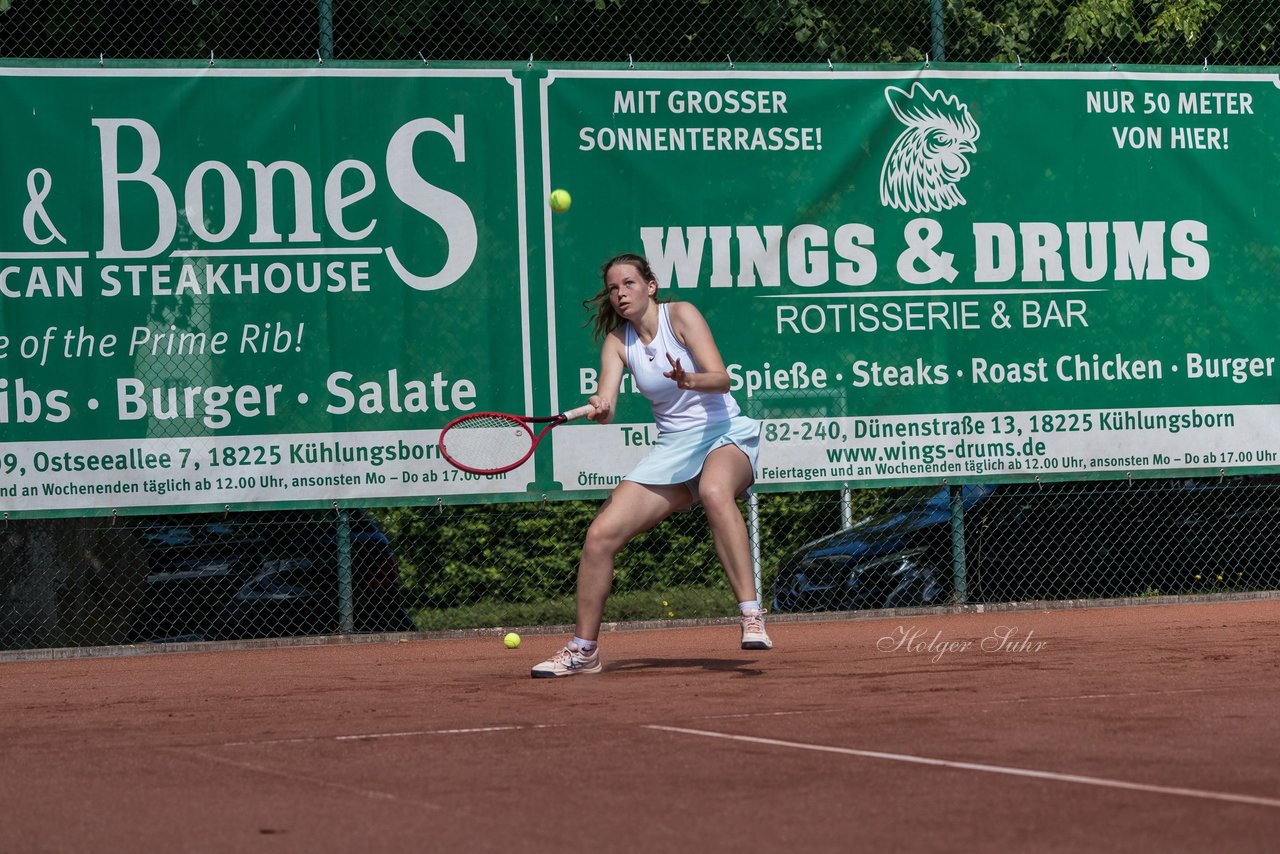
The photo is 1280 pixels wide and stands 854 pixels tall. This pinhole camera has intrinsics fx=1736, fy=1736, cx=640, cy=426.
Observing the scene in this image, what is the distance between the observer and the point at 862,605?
32.2 ft

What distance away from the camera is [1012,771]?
400 centimetres

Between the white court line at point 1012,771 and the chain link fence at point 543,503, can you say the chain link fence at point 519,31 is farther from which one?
the white court line at point 1012,771

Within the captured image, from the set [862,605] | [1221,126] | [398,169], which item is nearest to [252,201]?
[398,169]

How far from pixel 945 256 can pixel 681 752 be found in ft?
16.6

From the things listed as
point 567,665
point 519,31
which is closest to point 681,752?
point 567,665

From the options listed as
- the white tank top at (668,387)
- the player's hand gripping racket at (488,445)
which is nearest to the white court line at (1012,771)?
the white tank top at (668,387)

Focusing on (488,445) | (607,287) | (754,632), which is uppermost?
(607,287)

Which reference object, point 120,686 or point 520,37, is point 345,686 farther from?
point 520,37

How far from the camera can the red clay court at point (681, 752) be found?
3.46 m

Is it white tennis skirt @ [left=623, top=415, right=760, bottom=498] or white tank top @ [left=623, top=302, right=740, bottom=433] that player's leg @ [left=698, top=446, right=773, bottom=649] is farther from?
white tank top @ [left=623, top=302, right=740, bottom=433]

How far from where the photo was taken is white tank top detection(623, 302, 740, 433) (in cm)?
654

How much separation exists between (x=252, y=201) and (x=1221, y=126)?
16.8ft

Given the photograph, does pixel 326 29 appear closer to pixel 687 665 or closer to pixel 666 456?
pixel 666 456

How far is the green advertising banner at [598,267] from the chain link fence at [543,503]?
477 millimetres
